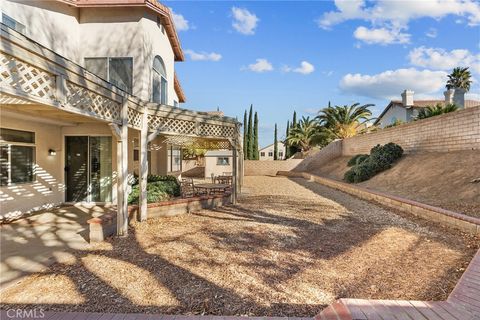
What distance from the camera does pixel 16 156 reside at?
7719 millimetres

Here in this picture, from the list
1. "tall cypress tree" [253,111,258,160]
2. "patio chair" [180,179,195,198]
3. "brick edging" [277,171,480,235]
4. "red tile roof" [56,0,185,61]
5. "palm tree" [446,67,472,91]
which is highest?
"palm tree" [446,67,472,91]

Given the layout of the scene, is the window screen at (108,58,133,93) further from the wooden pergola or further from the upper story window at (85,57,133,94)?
the wooden pergola

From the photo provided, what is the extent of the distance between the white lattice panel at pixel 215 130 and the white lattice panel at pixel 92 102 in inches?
143

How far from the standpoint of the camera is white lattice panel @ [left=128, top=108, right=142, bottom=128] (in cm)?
676

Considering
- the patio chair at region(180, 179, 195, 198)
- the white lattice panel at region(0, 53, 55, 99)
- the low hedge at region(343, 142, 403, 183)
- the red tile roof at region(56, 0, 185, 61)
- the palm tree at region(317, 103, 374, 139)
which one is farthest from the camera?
the palm tree at region(317, 103, 374, 139)

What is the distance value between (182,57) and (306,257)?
40.2 ft

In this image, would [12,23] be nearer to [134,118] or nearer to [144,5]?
[144,5]

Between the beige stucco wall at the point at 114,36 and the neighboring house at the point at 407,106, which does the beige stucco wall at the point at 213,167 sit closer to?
the beige stucco wall at the point at 114,36

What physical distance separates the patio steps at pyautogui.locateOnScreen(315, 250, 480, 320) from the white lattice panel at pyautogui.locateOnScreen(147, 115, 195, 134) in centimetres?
658

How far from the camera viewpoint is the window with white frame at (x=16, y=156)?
23.9ft

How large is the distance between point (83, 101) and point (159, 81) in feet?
21.6

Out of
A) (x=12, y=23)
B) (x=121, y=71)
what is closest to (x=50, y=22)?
(x=12, y=23)

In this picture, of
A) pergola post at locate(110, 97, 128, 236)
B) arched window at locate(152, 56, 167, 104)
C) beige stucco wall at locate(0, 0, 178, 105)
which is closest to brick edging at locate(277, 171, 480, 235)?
pergola post at locate(110, 97, 128, 236)

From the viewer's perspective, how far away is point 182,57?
14.3 metres
